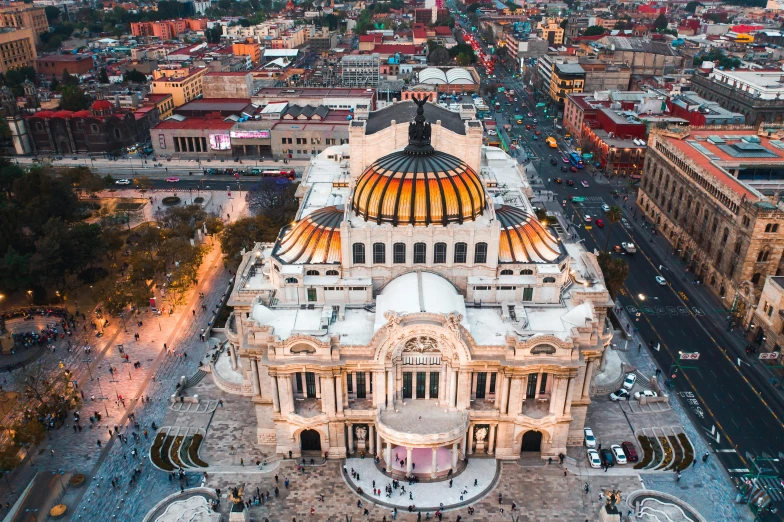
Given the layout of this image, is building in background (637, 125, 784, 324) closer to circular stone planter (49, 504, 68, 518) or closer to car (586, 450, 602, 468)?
car (586, 450, 602, 468)

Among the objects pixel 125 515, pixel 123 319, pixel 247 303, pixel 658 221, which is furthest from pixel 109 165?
pixel 658 221

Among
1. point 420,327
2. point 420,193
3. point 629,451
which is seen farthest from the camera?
point 420,193

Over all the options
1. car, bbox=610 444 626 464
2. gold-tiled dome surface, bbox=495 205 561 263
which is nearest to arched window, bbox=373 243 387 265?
gold-tiled dome surface, bbox=495 205 561 263

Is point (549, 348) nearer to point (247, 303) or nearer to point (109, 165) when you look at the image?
point (247, 303)

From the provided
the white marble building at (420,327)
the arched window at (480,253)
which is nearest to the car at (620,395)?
the white marble building at (420,327)

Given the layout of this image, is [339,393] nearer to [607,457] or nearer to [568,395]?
[568,395]

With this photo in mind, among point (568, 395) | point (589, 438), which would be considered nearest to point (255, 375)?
point (568, 395)

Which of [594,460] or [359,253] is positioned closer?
[594,460]
